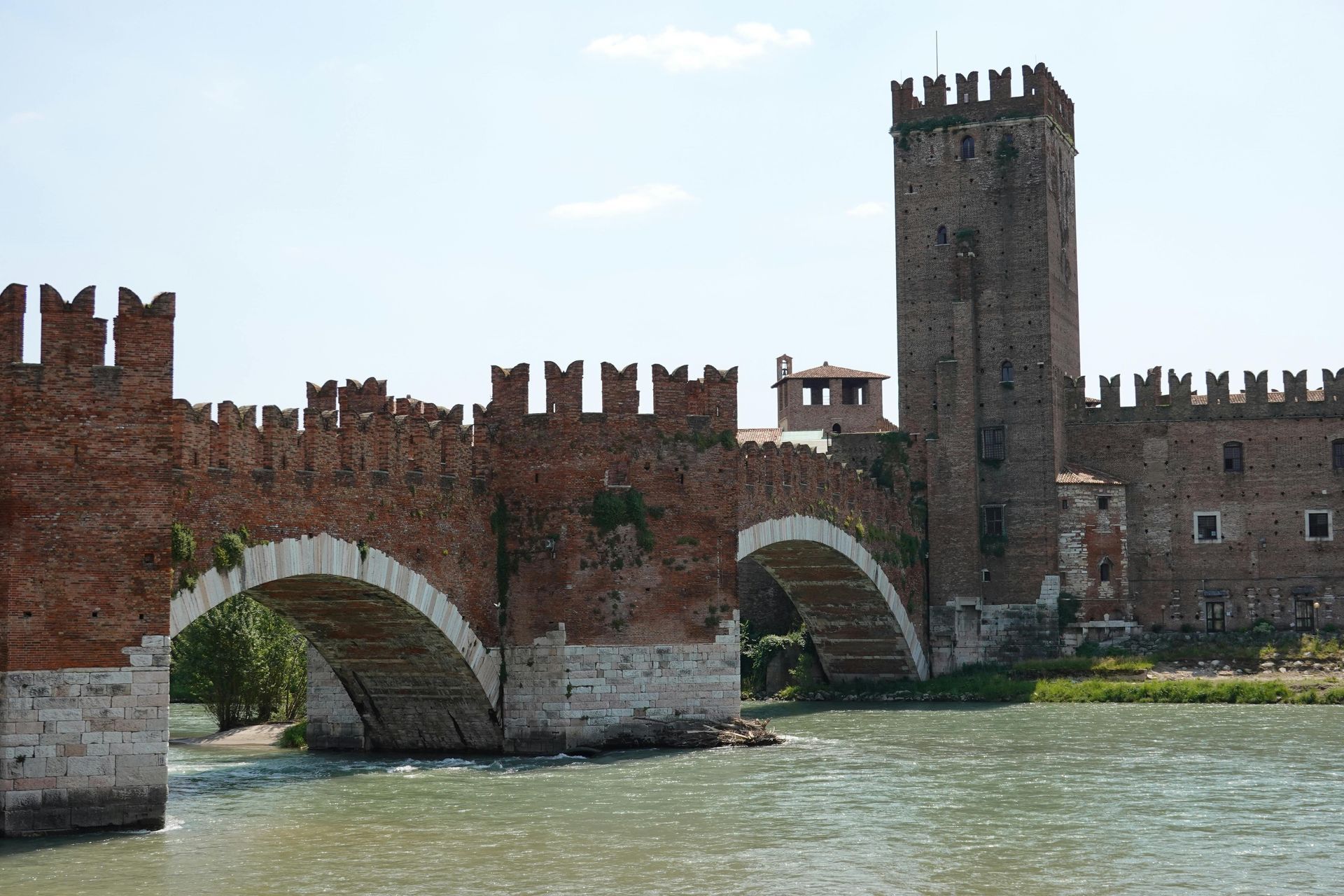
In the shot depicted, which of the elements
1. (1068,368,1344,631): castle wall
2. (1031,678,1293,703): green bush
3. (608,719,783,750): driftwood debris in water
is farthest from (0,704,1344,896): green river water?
(1068,368,1344,631): castle wall

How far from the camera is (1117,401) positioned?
44.7 m

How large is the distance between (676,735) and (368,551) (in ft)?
19.6

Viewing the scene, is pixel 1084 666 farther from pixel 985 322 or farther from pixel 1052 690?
pixel 985 322

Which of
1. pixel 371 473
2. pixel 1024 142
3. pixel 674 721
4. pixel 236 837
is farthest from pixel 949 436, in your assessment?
pixel 236 837

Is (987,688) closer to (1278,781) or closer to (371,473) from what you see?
(1278,781)

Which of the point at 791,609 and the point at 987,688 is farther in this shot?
the point at 791,609

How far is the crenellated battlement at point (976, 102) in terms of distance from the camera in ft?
145

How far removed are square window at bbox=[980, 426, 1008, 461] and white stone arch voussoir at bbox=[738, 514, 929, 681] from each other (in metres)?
4.84

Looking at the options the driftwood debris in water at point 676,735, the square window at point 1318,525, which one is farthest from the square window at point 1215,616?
the driftwood debris in water at point 676,735

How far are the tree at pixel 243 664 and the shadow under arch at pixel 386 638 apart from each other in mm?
4928

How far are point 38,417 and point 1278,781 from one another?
16.4 m

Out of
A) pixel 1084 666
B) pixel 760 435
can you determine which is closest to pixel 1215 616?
pixel 1084 666

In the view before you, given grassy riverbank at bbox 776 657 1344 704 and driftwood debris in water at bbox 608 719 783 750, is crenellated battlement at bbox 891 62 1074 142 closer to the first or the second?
grassy riverbank at bbox 776 657 1344 704

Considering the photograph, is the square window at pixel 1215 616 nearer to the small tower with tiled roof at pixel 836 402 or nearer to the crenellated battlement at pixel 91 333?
the small tower with tiled roof at pixel 836 402
